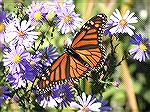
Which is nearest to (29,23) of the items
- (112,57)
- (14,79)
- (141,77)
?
(14,79)

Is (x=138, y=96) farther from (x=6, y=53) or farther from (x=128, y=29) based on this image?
(x=6, y=53)

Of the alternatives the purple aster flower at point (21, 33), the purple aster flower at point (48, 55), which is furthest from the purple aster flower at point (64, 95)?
the purple aster flower at point (21, 33)

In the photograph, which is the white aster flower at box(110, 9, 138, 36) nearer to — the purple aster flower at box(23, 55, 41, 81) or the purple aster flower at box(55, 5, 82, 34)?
the purple aster flower at box(55, 5, 82, 34)

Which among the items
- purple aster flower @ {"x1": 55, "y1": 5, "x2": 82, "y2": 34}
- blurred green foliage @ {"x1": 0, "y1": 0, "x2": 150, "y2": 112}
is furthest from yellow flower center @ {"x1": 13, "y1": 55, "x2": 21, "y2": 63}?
blurred green foliage @ {"x1": 0, "y1": 0, "x2": 150, "y2": 112}

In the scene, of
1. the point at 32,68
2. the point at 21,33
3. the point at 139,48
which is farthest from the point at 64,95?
the point at 139,48

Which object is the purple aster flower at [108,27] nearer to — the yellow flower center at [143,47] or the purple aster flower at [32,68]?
the yellow flower center at [143,47]

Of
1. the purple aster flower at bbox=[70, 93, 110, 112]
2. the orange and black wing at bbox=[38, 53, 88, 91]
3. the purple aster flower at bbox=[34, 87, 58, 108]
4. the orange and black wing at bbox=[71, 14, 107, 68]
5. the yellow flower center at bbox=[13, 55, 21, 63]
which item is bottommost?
the purple aster flower at bbox=[70, 93, 110, 112]
